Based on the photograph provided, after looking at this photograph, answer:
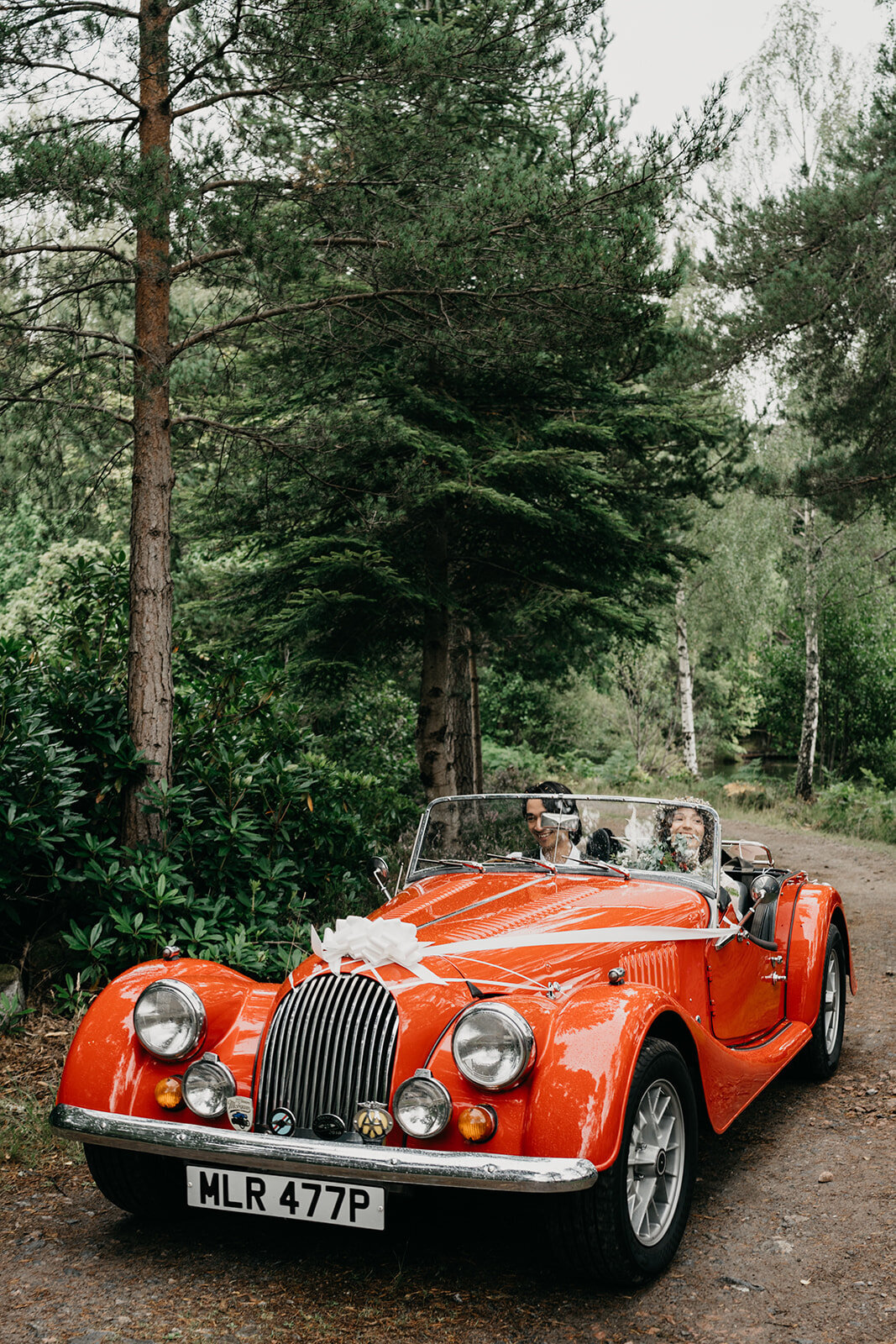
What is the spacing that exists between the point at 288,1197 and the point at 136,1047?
0.90 metres

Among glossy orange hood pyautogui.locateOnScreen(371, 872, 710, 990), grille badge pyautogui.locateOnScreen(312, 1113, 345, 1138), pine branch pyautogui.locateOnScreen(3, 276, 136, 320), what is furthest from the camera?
pine branch pyautogui.locateOnScreen(3, 276, 136, 320)

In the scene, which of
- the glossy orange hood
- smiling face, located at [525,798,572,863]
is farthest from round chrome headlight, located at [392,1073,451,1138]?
smiling face, located at [525,798,572,863]

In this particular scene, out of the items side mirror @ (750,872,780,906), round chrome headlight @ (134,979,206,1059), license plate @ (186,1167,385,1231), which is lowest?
license plate @ (186,1167,385,1231)

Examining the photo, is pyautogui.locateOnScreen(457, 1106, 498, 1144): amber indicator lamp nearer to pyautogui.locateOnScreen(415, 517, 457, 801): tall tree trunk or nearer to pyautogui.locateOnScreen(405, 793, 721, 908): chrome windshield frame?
pyautogui.locateOnScreen(405, 793, 721, 908): chrome windshield frame

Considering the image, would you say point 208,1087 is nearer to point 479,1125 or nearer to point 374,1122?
point 374,1122

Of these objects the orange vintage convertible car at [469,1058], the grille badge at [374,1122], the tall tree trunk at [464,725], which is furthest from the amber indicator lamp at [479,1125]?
the tall tree trunk at [464,725]

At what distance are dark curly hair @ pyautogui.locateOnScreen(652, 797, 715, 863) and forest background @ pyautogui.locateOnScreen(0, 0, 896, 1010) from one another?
268 centimetres

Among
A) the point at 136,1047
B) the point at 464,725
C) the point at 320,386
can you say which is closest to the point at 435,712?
the point at 320,386

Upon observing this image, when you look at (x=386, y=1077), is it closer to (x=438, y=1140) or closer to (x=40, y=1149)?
(x=438, y=1140)

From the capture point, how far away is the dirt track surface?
3.38 meters

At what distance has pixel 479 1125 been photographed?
3.37 m

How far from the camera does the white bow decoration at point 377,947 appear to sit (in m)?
3.88

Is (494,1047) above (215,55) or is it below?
below

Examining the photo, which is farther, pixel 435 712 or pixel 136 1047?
pixel 435 712
